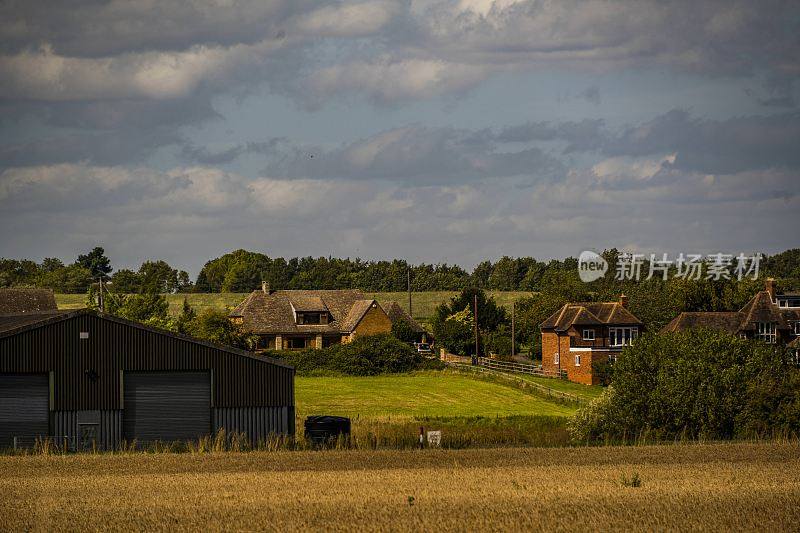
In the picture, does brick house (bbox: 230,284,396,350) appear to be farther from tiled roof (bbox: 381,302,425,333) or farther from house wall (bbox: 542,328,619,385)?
house wall (bbox: 542,328,619,385)

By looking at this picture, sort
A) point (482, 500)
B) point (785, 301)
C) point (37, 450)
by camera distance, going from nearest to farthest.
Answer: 1. point (482, 500)
2. point (37, 450)
3. point (785, 301)

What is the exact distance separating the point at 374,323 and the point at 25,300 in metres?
35.4

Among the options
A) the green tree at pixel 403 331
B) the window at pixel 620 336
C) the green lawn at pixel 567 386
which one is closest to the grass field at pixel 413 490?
the green lawn at pixel 567 386

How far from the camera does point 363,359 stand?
95250 millimetres

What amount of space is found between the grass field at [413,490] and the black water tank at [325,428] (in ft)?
18.3

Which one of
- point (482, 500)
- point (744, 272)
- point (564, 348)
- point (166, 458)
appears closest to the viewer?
point (482, 500)

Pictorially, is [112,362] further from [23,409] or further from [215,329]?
[215,329]

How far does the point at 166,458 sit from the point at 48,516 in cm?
1388

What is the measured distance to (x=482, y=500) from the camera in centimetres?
2970

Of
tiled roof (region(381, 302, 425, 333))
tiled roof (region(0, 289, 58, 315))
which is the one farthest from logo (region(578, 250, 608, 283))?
tiled roof (region(0, 289, 58, 315))

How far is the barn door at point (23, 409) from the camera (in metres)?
46.8

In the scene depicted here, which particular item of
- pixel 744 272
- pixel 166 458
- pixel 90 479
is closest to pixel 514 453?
pixel 166 458

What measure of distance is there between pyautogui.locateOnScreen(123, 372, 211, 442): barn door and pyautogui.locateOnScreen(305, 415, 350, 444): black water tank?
4031mm

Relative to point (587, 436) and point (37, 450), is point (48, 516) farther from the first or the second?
point (587, 436)
